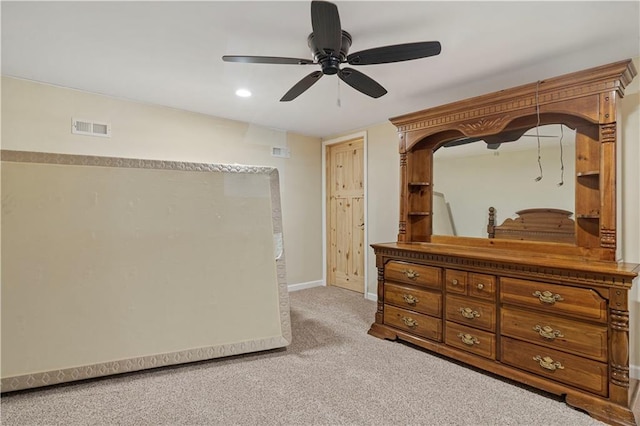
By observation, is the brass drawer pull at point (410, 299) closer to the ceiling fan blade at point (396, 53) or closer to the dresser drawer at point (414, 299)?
the dresser drawer at point (414, 299)

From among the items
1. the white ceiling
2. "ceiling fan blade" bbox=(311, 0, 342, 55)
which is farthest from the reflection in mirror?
"ceiling fan blade" bbox=(311, 0, 342, 55)

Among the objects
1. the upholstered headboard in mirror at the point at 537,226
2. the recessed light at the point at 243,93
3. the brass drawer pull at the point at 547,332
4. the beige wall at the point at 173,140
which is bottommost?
the brass drawer pull at the point at 547,332

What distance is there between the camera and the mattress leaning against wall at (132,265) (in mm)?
2119

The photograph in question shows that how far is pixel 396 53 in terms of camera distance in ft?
6.13

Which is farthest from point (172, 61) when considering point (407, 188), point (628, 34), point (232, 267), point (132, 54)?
point (628, 34)

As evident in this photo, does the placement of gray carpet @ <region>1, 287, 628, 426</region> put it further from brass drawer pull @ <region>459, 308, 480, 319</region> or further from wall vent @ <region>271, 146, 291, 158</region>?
wall vent @ <region>271, 146, 291, 158</region>

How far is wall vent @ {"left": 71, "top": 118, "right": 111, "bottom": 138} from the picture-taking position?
10.1 feet

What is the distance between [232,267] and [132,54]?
5.86ft

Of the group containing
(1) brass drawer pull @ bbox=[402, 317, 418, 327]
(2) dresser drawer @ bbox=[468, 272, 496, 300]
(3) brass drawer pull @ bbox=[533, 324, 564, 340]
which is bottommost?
(1) brass drawer pull @ bbox=[402, 317, 418, 327]

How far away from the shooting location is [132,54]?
7.67 feet

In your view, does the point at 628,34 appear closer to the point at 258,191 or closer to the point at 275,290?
the point at 258,191

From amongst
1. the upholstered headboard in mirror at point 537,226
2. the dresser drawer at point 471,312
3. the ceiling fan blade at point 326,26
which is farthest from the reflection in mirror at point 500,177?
the ceiling fan blade at point 326,26

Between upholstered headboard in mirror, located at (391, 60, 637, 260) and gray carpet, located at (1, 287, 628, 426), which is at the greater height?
upholstered headboard in mirror, located at (391, 60, 637, 260)

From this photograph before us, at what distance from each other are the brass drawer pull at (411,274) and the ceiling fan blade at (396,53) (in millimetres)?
1719
